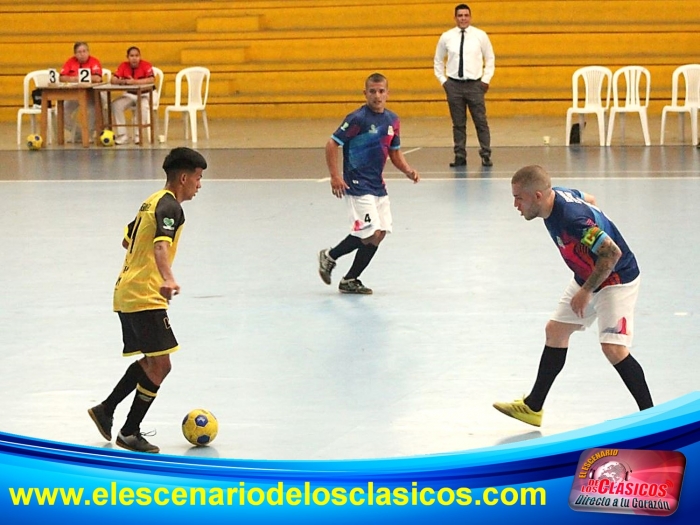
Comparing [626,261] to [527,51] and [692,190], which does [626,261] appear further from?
[527,51]

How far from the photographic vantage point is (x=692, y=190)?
13930 mm

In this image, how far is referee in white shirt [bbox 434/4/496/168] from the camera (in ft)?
55.8

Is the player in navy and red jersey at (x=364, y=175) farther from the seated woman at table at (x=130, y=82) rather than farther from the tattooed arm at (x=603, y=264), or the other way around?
the seated woman at table at (x=130, y=82)

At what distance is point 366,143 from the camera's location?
927cm

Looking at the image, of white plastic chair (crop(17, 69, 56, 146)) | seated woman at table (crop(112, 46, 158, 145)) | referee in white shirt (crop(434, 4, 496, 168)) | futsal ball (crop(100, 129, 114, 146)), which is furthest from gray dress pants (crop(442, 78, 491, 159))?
white plastic chair (crop(17, 69, 56, 146))

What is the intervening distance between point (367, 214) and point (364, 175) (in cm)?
29

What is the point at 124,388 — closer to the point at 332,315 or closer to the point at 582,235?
the point at 582,235

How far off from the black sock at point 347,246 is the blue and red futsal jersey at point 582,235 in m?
3.67

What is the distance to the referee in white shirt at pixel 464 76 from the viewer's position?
1702 centimetres

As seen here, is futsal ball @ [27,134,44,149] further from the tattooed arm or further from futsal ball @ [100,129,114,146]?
the tattooed arm

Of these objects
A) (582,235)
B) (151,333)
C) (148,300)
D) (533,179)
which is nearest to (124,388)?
(151,333)

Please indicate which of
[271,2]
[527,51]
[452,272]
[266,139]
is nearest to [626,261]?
[452,272]

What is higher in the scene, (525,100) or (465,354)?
(525,100)

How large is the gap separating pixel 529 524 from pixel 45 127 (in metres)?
18.2
